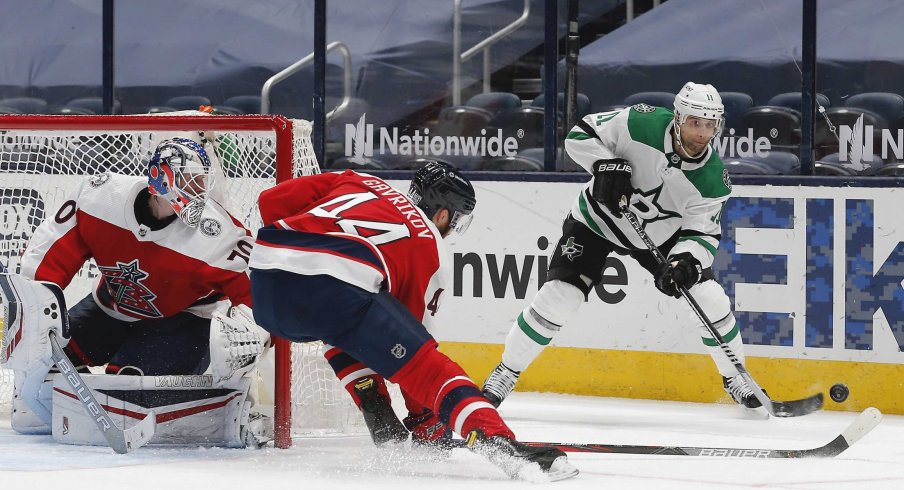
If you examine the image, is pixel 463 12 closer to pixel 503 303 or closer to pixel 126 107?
pixel 503 303

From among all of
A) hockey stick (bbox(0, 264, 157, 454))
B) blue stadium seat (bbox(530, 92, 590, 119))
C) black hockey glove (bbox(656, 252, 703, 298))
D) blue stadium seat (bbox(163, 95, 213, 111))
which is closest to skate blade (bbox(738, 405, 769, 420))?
black hockey glove (bbox(656, 252, 703, 298))

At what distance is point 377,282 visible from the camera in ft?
9.43

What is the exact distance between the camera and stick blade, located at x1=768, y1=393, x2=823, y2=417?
4000mm

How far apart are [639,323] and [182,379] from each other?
1796 millimetres

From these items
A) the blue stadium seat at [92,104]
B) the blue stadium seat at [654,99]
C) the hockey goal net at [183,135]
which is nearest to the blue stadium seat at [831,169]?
the blue stadium seat at [654,99]

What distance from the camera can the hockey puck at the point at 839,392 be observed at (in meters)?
4.15

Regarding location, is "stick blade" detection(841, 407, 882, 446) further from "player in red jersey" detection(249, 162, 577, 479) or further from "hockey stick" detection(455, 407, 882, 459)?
"player in red jersey" detection(249, 162, 577, 479)

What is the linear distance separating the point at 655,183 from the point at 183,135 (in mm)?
1387

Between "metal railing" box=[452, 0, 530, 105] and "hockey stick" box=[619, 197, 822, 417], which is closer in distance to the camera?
"hockey stick" box=[619, 197, 822, 417]

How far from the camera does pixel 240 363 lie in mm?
3217

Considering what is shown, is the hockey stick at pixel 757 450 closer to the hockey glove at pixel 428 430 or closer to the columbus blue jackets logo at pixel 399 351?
the hockey glove at pixel 428 430

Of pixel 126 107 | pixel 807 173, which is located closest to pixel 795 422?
pixel 807 173

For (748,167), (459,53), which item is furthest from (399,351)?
(459,53)

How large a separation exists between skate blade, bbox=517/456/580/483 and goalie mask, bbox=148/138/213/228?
3.41 ft
